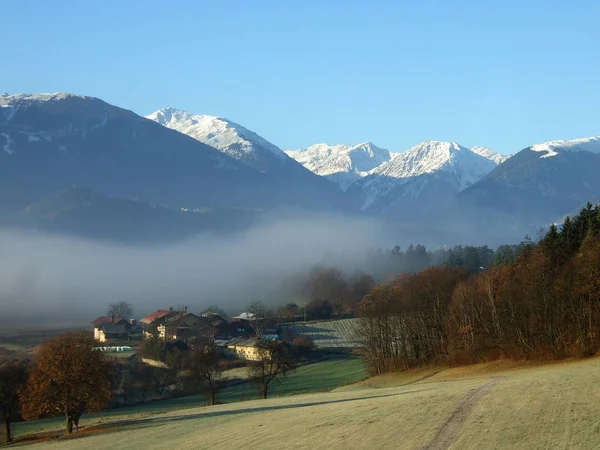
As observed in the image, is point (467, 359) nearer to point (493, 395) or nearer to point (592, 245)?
point (592, 245)

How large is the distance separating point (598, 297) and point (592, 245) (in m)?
6.41

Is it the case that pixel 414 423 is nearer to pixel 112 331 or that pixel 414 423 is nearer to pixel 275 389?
pixel 275 389

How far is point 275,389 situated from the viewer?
292 ft

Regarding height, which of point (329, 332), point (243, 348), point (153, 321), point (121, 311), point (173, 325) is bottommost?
point (243, 348)

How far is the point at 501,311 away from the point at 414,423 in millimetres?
39904

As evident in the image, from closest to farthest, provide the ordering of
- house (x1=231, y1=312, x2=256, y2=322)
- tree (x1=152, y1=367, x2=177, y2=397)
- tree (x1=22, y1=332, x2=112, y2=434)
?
1. tree (x1=22, y1=332, x2=112, y2=434)
2. tree (x1=152, y1=367, x2=177, y2=397)
3. house (x1=231, y1=312, x2=256, y2=322)

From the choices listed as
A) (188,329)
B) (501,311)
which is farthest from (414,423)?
(188,329)

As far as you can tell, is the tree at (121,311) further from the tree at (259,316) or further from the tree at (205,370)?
the tree at (205,370)

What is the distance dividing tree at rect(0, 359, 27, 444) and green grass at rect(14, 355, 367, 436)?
2.33 meters

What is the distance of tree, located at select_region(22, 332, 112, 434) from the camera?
5816 centimetres

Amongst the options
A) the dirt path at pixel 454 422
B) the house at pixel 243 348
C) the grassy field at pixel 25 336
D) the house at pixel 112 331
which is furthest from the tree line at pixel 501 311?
the house at pixel 112 331

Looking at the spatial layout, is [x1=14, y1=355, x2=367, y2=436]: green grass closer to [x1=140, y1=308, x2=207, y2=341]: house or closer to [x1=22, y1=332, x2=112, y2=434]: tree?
[x1=22, y1=332, x2=112, y2=434]: tree

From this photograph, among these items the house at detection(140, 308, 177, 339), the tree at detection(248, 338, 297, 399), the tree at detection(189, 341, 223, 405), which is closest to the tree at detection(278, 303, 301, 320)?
the house at detection(140, 308, 177, 339)

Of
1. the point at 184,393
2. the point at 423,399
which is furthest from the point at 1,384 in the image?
the point at 423,399
